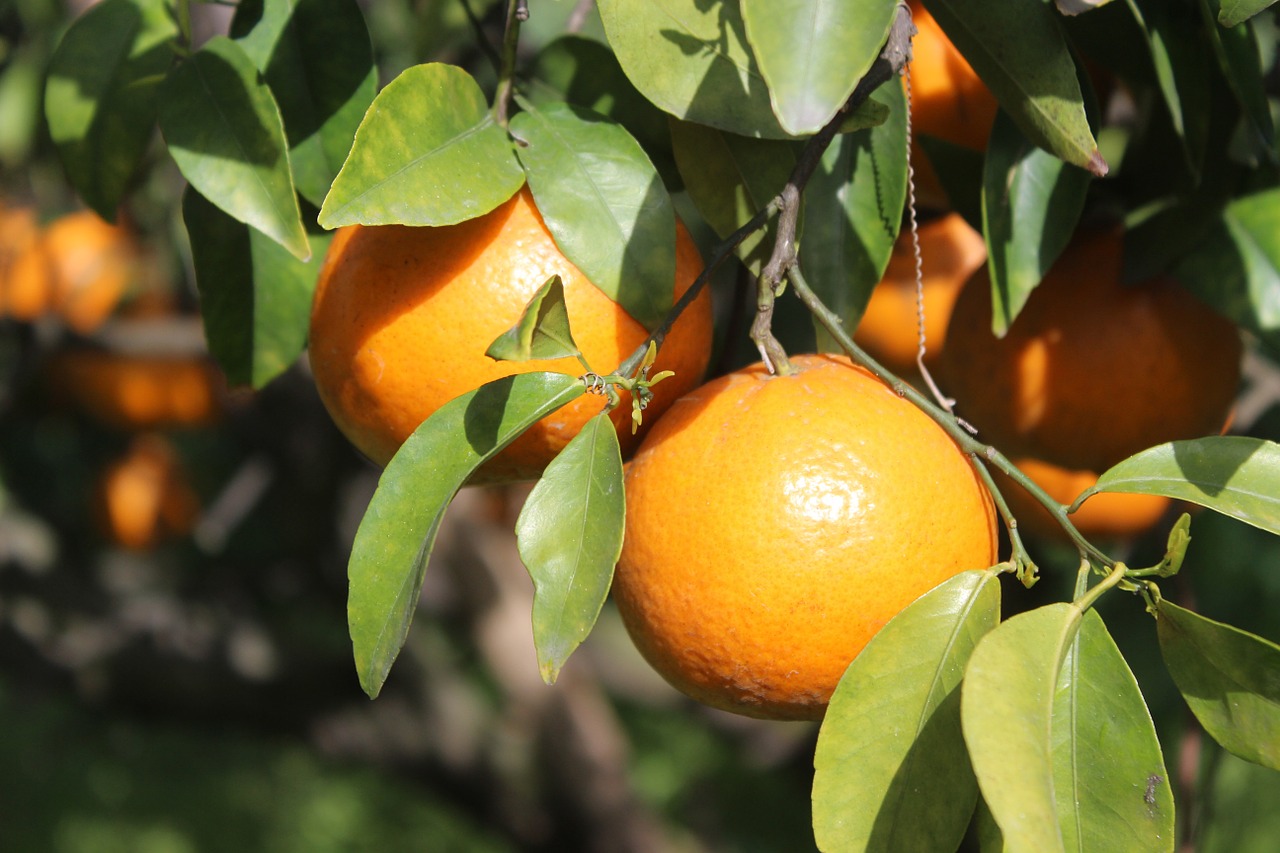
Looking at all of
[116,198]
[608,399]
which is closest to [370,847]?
[116,198]

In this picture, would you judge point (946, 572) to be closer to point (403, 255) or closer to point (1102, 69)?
point (403, 255)

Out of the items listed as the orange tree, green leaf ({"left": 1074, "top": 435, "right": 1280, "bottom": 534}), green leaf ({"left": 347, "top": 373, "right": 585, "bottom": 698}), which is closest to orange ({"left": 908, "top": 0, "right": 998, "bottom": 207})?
the orange tree

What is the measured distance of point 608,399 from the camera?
52 cm

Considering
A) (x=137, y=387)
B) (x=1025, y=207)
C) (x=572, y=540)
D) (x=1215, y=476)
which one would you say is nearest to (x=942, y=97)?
(x=1025, y=207)

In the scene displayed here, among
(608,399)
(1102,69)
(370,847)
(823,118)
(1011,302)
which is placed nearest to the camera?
(823,118)

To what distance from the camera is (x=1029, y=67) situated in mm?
550

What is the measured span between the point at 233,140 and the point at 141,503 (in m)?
1.84

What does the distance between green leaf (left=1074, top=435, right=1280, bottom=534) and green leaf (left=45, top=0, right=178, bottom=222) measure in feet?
1.96

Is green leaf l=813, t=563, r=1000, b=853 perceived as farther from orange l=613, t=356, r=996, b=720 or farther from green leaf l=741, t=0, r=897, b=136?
green leaf l=741, t=0, r=897, b=136

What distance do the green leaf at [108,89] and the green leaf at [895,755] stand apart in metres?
0.55

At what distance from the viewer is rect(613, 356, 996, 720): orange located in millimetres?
514

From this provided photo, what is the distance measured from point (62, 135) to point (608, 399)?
44 cm

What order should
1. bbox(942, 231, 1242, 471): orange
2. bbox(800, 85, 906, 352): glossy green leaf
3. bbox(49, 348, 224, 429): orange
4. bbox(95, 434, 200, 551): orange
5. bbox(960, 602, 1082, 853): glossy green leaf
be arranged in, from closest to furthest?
bbox(960, 602, 1082, 853): glossy green leaf, bbox(800, 85, 906, 352): glossy green leaf, bbox(942, 231, 1242, 471): orange, bbox(49, 348, 224, 429): orange, bbox(95, 434, 200, 551): orange

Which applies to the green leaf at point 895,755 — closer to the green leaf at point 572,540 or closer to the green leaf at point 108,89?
the green leaf at point 572,540
